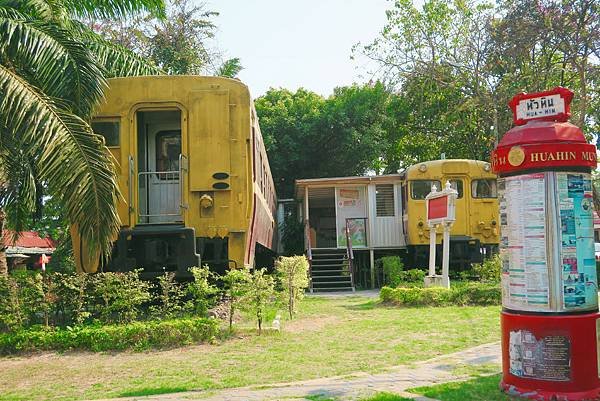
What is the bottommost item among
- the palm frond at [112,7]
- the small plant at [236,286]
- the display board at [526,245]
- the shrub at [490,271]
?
the shrub at [490,271]

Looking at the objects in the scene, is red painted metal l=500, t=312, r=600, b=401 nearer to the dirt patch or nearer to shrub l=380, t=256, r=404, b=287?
the dirt patch

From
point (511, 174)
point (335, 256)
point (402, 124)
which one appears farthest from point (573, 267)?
point (402, 124)

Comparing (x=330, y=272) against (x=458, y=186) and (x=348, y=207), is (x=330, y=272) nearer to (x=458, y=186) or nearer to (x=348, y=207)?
(x=348, y=207)

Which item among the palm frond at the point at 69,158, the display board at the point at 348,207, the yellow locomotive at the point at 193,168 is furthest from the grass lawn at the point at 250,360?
the display board at the point at 348,207

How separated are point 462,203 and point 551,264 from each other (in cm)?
1435

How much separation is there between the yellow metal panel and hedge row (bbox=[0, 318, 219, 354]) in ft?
8.13

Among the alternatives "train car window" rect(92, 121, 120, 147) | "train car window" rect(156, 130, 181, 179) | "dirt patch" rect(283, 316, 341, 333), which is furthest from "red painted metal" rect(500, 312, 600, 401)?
"train car window" rect(156, 130, 181, 179)

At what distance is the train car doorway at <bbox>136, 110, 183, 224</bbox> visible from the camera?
33.6ft

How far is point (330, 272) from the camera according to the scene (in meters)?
19.6

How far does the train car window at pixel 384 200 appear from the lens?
20.8 meters

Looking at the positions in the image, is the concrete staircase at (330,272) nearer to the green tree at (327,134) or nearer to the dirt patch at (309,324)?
the dirt patch at (309,324)

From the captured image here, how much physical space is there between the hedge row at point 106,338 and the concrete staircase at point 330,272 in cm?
1043

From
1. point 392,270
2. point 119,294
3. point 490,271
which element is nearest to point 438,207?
point 490,271

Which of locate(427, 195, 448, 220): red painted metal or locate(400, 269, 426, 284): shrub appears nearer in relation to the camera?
locate(427, 195, 448, 220): red painted metal
